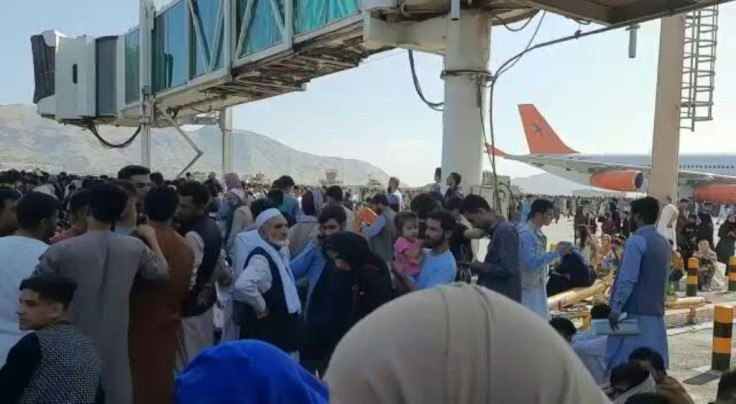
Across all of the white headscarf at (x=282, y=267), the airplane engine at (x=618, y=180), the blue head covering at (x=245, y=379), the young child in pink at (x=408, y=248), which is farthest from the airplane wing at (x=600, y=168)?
the blue head covering at (x=245, y=379)

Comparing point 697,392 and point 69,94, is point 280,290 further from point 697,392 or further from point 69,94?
point 69,94

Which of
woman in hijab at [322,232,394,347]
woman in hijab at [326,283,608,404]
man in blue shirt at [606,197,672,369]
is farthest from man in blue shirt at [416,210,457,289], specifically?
woman in hijab at [326,283,608,404]

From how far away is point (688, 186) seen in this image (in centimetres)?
3753

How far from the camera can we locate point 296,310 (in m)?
4.59

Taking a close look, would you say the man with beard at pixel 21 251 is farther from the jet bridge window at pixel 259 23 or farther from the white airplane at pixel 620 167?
the white airplane at pixel 620 167

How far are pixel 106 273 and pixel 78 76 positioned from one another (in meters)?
21.3

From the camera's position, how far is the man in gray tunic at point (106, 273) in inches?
132

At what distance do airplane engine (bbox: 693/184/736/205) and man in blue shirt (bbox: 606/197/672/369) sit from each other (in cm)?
3185

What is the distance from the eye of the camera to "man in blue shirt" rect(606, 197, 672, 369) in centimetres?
518

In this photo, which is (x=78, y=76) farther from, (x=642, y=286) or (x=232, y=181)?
(x=642, y=286)

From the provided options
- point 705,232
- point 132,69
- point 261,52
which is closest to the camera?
point 261,52

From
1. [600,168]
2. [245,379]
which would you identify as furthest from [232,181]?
[600,168]

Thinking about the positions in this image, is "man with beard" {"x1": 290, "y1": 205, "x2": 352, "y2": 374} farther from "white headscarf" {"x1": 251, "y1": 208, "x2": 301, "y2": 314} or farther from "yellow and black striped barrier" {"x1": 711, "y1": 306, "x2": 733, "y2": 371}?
"yellow and black striped barrier" {"x1": 711, "y1": 306, "x2": 733, "y2": 371}

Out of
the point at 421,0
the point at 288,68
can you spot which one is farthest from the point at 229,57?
the point at 421,0
